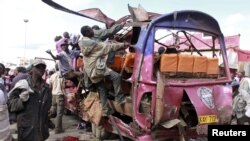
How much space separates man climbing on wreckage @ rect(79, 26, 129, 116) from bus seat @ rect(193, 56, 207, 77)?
1.42 metres

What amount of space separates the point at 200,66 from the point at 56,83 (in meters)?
4.65

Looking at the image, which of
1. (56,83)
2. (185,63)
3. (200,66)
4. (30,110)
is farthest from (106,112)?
(56,83)

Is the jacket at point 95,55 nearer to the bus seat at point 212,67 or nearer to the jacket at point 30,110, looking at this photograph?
the bus seat at point 212,67

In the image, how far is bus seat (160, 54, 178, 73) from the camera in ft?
21.0

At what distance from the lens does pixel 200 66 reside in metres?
6.75

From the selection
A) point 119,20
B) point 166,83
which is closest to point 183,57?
point 166,83

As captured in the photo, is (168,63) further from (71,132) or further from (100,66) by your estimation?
(71,132)

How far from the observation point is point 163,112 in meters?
6.00

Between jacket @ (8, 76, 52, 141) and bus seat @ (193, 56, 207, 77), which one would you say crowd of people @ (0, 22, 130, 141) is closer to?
jacket @ (8, 76, 52, 141)

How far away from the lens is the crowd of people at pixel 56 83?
489 cm

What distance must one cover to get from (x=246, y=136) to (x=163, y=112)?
53.5 inches

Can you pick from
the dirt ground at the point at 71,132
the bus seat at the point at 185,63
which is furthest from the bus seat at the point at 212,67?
the dirt ground at the point at 71,132

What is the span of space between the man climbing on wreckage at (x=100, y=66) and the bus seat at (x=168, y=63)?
1138mm

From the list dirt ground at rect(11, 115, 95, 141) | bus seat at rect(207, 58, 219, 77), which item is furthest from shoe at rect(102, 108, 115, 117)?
bus seat at rect(207, 58, 219, 77)
